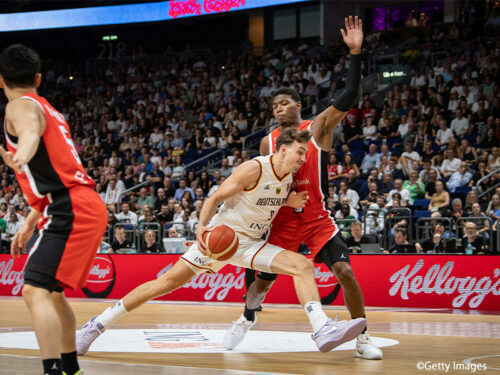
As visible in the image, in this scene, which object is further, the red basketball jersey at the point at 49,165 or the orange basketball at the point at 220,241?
the orange basketball at the point at 220,241

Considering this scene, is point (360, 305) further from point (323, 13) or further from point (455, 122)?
point (323, 13)

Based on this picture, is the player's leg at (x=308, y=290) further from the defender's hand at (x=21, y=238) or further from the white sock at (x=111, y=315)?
the defender's hand at (x=21, y=238)

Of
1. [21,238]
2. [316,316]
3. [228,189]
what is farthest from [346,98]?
[21,238]

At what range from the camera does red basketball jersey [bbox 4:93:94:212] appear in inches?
152

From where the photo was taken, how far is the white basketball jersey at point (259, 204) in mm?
5395

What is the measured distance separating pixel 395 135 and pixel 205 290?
6062 millimetres

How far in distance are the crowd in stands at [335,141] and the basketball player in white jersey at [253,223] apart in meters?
6.37

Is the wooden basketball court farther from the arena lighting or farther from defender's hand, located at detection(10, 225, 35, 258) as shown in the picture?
the arena lighting

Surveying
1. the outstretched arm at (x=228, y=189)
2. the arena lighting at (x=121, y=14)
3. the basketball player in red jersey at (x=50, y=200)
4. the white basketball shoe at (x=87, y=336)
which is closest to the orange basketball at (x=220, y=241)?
the outstretched arm at (x=228, y=189)

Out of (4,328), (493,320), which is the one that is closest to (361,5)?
(493,320)

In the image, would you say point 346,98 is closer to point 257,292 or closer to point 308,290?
point 308,290

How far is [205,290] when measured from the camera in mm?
12453

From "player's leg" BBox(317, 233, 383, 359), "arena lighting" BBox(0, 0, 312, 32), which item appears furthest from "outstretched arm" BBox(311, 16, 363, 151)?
"arena lighting" BBox(0, 0, 312, 32)

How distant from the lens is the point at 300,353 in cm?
564
